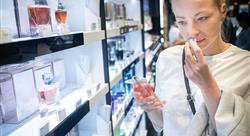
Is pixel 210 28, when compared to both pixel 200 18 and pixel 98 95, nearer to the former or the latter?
pixel 200 18

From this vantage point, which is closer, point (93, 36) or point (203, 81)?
point (203, 81)

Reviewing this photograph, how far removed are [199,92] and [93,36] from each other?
611 mm

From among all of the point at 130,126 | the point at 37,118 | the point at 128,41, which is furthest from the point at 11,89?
the point at 128,41

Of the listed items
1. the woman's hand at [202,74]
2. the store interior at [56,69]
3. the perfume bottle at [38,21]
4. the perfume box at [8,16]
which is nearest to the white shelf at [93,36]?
the store interior at [56,69]

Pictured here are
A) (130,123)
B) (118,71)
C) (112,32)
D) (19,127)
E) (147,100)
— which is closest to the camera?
(19,127)

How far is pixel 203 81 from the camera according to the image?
1.01 m

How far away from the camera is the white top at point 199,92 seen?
40.3 inches

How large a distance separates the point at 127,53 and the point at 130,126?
75cm

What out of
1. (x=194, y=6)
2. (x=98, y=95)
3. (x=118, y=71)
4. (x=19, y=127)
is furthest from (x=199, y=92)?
(x=118, y=71)

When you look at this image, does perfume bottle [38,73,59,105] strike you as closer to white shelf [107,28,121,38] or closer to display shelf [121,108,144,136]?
white shelf [107,28,121,38]

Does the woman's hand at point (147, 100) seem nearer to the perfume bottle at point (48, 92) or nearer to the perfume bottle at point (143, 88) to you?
the perfume bottle at point (143, 88)

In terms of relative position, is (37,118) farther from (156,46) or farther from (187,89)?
(156,46)

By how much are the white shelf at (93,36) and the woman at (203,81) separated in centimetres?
34

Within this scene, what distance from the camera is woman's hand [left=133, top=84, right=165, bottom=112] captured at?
132cm
